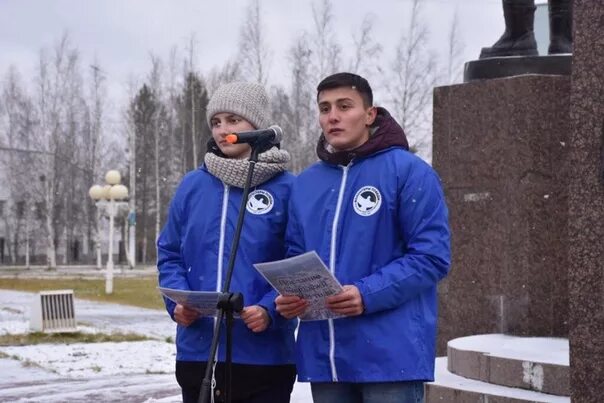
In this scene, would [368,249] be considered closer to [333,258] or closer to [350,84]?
[333,258]

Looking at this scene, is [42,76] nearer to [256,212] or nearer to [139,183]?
[139,183]

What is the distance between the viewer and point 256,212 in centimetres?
337

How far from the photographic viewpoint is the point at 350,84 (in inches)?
124

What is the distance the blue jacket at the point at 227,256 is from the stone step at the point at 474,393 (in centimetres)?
178

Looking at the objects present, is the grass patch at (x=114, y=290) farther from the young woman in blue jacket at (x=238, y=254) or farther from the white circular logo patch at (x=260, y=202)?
the white circular logo patch at (x=260, y=202)

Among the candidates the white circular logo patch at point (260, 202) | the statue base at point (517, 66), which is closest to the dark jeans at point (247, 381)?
the white circular logo patch at point (260, 202)

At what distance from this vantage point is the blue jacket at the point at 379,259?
2967 millimetres

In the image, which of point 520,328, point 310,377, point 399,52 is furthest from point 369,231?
point 399,52

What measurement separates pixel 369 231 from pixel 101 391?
5908mm

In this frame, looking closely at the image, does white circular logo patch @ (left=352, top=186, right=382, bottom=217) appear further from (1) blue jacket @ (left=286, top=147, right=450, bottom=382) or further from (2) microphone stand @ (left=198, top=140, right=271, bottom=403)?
(2) microphone stand @ (left=198, top=140, right=271, bottom=403)

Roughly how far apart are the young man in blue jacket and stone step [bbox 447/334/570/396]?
198 cm

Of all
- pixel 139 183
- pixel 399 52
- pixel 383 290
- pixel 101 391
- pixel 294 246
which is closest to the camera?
pixel 383 290

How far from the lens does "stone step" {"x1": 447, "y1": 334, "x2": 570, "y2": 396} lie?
4.85 metres

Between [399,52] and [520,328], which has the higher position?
[399,52]
